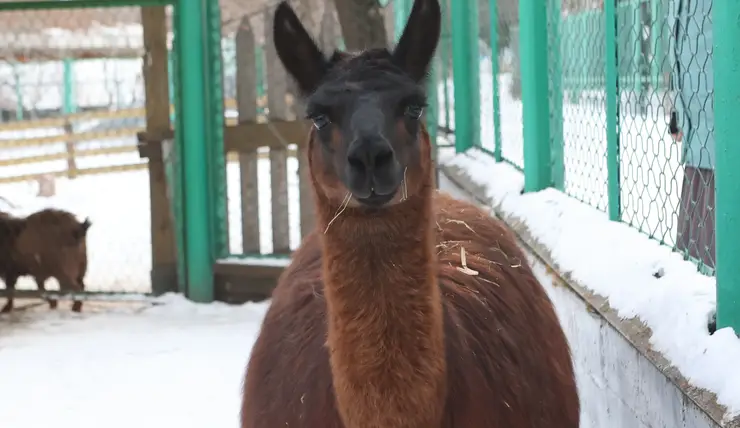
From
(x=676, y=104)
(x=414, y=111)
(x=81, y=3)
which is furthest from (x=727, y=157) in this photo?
(x=81, y=3)

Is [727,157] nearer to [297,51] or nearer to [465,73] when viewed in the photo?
[297,51]

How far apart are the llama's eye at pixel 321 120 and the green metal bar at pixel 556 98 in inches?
112

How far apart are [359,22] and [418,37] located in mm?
4051

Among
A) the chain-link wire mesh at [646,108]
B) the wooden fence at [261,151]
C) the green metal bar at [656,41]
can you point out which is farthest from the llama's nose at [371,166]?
the wooden fence at [261,151]

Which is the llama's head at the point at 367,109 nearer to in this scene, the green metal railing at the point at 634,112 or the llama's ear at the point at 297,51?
the llama's ear at the point at 297,51

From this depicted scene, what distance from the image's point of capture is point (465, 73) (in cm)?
790

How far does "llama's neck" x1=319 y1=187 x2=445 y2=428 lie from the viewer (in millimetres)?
2234

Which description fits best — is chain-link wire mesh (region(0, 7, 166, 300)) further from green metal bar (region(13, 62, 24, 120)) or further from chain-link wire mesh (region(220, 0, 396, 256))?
chain-link wire mesh (region(220, 0, 396, 256))

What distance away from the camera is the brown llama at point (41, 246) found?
744cm

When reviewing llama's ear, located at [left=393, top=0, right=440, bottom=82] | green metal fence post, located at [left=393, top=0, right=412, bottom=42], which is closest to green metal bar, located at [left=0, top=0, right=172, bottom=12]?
green metal fence post, located at [left=393, top=0, right=412, bottom=42]

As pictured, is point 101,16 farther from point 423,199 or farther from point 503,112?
point 423,199

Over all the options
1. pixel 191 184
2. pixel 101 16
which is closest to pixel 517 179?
pixel 191 184

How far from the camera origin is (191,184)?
7.32 meters

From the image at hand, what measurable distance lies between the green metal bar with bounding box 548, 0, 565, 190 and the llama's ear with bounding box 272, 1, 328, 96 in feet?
8.83
